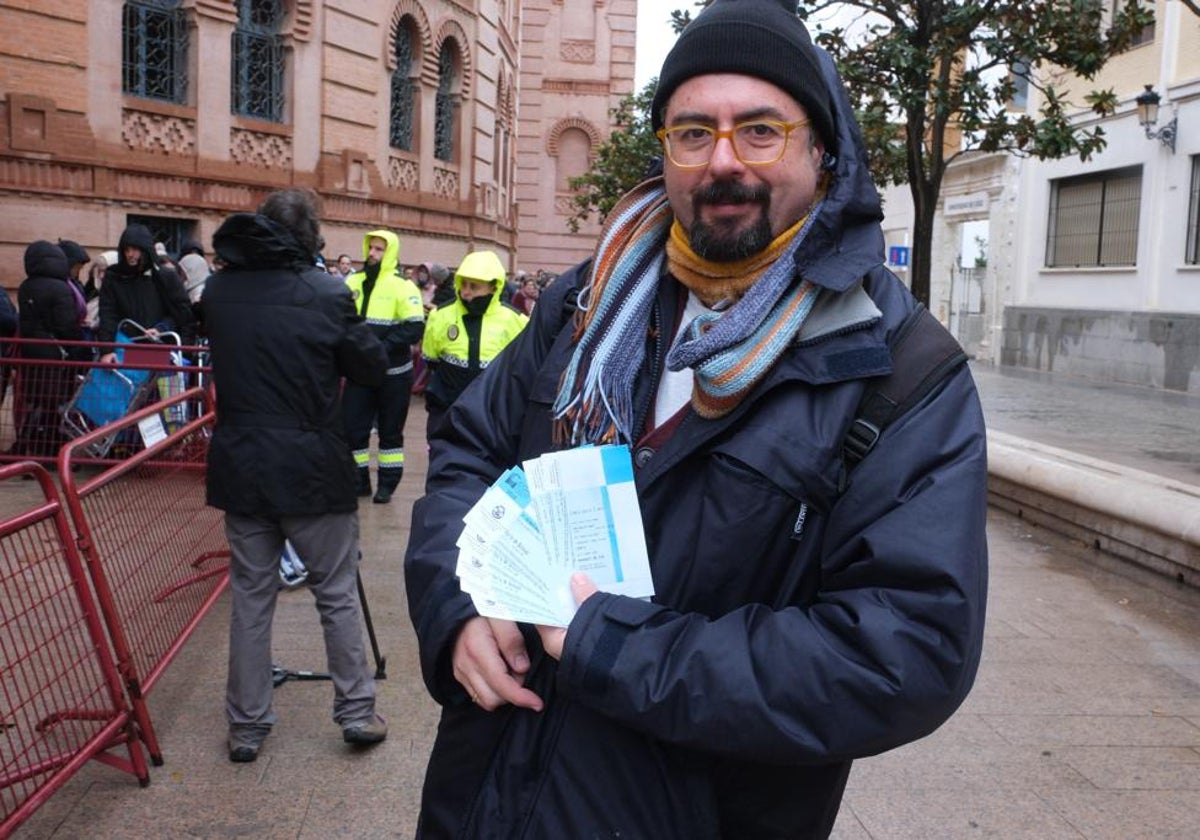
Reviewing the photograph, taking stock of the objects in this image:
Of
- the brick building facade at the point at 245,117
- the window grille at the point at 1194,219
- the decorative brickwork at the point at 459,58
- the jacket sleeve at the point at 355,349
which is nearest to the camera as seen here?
the jacket sleeve at the point at 355,349

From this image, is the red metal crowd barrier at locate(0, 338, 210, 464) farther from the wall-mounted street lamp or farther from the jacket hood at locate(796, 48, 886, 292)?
the wall-mounted street lamp

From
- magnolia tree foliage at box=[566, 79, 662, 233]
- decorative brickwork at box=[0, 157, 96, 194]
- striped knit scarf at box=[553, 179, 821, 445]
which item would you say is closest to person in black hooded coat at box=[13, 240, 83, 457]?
decorative brickwork at box=[0, 157, 96, 194]

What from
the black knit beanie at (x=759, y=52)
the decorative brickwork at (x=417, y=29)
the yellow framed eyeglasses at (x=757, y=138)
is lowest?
the yellow framed eyeglasses at (x=757, y=138)

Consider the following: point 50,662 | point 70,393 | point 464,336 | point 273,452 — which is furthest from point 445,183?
point 50,662

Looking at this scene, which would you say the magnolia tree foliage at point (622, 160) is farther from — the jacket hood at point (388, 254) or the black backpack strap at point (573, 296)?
the black backpack strap at point (573, 296)

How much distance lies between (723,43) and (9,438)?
1005 centimetres

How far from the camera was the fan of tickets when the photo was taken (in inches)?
71.6

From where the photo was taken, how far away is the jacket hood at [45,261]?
10.4m

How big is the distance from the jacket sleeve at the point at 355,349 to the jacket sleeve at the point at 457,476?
2.45 meters

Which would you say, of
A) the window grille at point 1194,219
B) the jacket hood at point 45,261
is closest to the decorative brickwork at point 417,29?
the jacket hood at point 45,261

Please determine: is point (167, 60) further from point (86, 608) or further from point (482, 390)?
point (482, 390)

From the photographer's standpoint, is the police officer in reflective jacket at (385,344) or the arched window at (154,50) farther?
the arched window at (154,50)

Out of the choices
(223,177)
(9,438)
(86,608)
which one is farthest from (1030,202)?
(86,608)

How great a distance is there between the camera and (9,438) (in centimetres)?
1044
